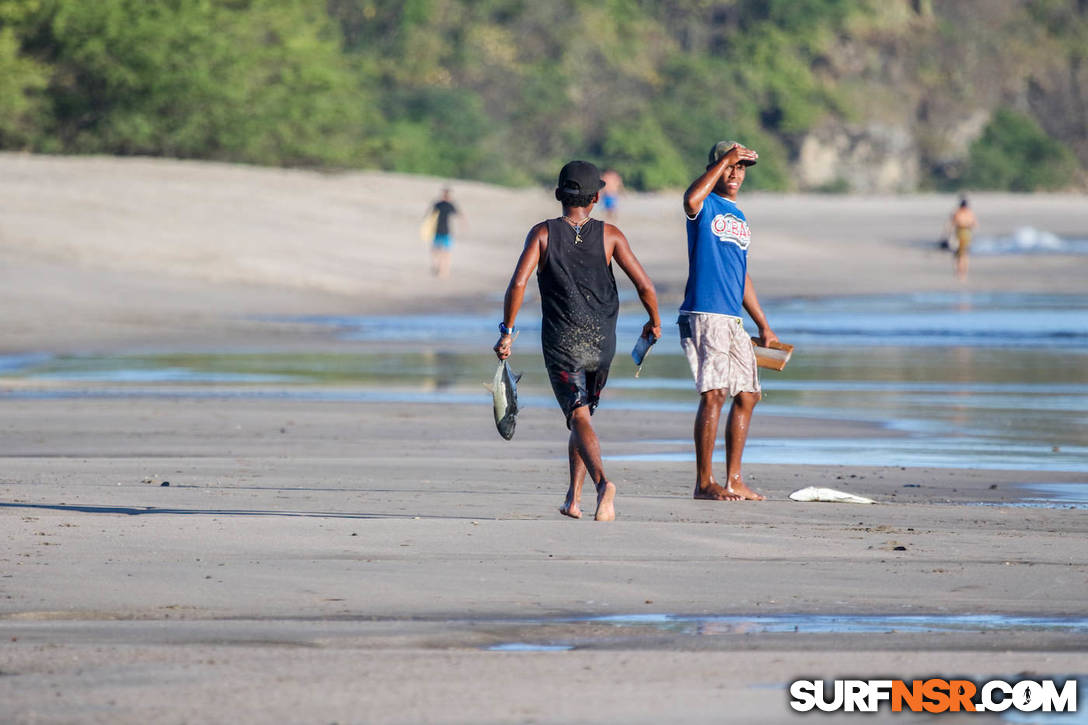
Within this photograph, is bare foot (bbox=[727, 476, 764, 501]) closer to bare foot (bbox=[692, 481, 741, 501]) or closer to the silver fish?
bare foot (bbox=[692, 481, 741, 501])

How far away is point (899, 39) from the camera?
3789 inches

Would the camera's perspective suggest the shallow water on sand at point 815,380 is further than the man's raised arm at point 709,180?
Yes

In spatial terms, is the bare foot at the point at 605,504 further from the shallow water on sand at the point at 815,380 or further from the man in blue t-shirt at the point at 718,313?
the shallow water on sand at the point at 815,380

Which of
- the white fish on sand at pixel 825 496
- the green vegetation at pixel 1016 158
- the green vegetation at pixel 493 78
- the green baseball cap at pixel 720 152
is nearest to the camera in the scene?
the white fish on sand at pixel 825 496

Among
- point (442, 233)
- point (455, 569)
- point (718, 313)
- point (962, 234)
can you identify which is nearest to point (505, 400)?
point (718, 313)

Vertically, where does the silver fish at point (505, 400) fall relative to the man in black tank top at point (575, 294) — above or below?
below

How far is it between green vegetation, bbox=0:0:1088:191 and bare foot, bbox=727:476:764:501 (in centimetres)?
4115

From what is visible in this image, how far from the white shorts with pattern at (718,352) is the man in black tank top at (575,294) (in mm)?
805

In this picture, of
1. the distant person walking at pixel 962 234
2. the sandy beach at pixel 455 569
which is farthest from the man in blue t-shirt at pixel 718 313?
the distant person walking at pixel 962 234

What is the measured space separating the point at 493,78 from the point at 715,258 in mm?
74381

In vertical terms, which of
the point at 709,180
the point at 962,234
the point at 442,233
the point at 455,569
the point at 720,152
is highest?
the point at 962,234

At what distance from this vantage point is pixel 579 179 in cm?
883

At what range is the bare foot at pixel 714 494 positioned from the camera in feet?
31.1

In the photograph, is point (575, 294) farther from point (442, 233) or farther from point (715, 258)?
point (442, 233)
